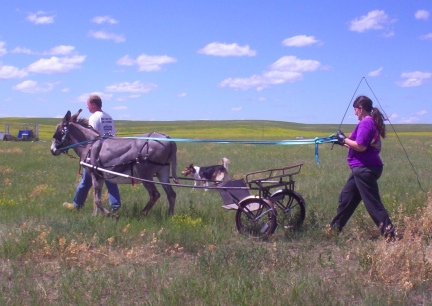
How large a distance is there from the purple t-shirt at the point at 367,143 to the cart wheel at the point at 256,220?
1.33 meters

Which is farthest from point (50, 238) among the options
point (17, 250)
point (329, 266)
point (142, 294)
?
point (329, 266)

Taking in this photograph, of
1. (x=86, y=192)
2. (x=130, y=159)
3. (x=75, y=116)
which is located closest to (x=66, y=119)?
(x=75, y=116)

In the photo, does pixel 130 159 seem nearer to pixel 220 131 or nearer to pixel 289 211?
pixel 289 211

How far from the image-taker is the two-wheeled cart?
8020 mm

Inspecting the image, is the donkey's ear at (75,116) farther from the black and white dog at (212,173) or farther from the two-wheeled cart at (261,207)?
the black and white dog at (212,173)

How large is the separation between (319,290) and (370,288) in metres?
0.55

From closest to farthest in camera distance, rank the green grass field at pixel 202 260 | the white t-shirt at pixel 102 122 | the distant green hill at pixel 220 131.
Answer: the green grass field at pixel 202 260 < the white t-shirt at pixel 102 122 < the distant green hill at pixel 220 131

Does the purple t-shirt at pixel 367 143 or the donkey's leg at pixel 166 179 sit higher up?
the purple t-shirt at pixel 367 143

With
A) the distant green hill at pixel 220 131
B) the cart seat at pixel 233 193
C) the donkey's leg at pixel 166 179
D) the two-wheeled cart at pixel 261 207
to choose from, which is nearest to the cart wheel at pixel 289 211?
the two-wheeled cart at pixel 261 207

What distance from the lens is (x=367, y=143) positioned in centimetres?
753

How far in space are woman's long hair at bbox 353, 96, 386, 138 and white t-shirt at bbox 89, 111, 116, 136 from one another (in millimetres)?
4688

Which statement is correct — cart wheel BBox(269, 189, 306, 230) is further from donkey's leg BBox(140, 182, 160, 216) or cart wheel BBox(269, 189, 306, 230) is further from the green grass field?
donkey's leg BBox(140, 182, 160, 216)

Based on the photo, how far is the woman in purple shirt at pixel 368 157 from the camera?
751cm

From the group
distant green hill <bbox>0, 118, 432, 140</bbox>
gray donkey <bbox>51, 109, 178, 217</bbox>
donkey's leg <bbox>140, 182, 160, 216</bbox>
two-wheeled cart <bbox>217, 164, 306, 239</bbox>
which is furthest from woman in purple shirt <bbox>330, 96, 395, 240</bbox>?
distant green hill <bbox>0, 118, 432, 140</bbox>
